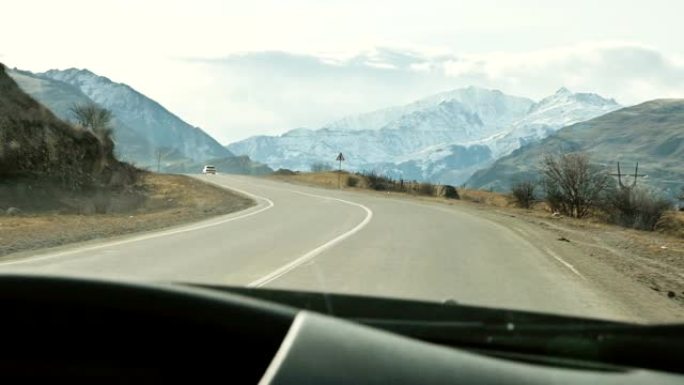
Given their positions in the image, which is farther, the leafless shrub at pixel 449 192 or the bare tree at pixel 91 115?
the leafless shrub at pixel 449 192

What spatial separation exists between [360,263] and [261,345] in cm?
1241

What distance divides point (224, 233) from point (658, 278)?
406 inches

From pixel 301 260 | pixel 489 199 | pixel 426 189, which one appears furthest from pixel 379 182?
pixel 301 260

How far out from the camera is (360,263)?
14.5m

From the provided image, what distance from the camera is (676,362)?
2.38 meters

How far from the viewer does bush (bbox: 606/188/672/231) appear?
48.0 metres

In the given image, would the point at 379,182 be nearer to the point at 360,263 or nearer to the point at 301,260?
the point at 301,260

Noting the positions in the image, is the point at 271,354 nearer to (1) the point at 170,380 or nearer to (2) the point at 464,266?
(1) the point at 170,380

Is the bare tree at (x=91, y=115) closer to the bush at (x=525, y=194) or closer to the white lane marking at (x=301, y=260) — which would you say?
the bush at (x=525, y=194)

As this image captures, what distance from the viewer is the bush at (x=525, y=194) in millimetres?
61959

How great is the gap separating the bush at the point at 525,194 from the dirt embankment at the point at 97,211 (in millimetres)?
23641

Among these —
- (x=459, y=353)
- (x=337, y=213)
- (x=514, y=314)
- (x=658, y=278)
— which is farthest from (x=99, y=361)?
(x=337, y=213)

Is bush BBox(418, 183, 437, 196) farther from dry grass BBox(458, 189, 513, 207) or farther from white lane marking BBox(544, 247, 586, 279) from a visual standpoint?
white lane marking BBox(544, 247, 586, 279)

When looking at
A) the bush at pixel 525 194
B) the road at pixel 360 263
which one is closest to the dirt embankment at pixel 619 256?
the road at pixel 360 263
